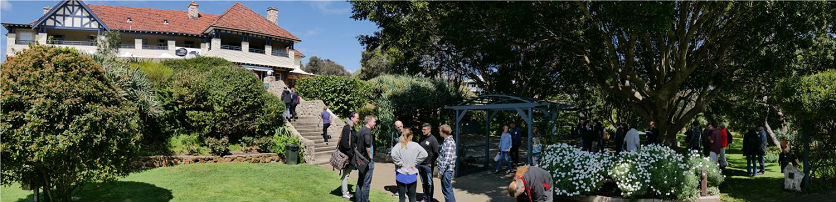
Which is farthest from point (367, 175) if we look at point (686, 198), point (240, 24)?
point (240, 24)

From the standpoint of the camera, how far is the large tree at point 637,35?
35.7 ft

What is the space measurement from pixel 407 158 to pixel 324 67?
55089 millimetres

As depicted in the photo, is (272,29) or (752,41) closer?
(752,41)

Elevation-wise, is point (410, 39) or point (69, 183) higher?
point (410, 39)

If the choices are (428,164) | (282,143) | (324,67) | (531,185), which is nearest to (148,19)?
(324,67)

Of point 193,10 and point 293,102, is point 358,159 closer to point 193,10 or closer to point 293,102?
point 293,102

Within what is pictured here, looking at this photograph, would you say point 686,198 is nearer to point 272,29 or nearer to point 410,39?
point 410,39

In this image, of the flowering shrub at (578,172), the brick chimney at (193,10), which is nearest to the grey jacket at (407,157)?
the flowering shrub at (578,172)

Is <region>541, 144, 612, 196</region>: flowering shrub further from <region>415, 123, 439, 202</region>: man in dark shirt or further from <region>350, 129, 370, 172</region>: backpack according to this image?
<region>350, 129, 370, 172</region>: backpack

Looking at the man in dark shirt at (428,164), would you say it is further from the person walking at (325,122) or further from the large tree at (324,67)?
A: the large tree at (324,67)

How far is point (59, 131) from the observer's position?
6176 mm

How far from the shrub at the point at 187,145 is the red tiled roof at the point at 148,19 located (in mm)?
25374

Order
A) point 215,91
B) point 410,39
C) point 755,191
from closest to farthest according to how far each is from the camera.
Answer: point 755,191 → point 215,91 → point 410,39

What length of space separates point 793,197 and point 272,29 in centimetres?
3559
